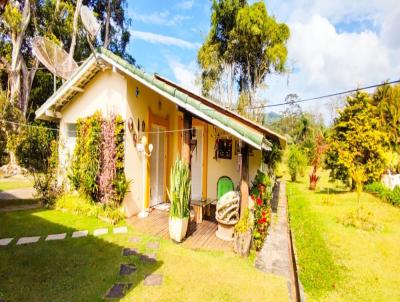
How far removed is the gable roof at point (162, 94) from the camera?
5.80 m

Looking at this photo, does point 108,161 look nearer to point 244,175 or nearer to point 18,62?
point 244,175

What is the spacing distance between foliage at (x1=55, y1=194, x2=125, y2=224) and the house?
0.46 m

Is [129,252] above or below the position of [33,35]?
below

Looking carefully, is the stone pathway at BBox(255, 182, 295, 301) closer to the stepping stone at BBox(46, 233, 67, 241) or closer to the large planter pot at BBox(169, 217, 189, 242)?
the large planter pot at BBox(169, 217, 189, 242)

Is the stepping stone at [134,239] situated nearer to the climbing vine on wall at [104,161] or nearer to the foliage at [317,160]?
the climbing vine on wall at [104,161]

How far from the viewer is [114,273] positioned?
4.92m

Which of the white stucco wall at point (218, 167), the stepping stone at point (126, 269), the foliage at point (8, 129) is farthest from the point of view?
the foliage at point (8, 129)

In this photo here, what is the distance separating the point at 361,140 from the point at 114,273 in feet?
44.1

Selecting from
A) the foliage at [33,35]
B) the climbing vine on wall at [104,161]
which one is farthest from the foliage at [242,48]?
the climbing vine on wall at [104,161]

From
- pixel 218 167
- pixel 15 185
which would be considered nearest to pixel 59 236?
pixel 218 167

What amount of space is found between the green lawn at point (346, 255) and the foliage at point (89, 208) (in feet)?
18.8

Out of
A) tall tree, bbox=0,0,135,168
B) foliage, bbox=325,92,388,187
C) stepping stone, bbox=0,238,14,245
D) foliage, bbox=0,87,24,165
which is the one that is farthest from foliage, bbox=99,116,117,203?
tall tree, bbox=0,0,135,168

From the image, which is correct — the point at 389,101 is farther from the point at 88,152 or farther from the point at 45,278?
the point at 45,278

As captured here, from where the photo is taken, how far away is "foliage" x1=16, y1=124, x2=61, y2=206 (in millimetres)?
9539
